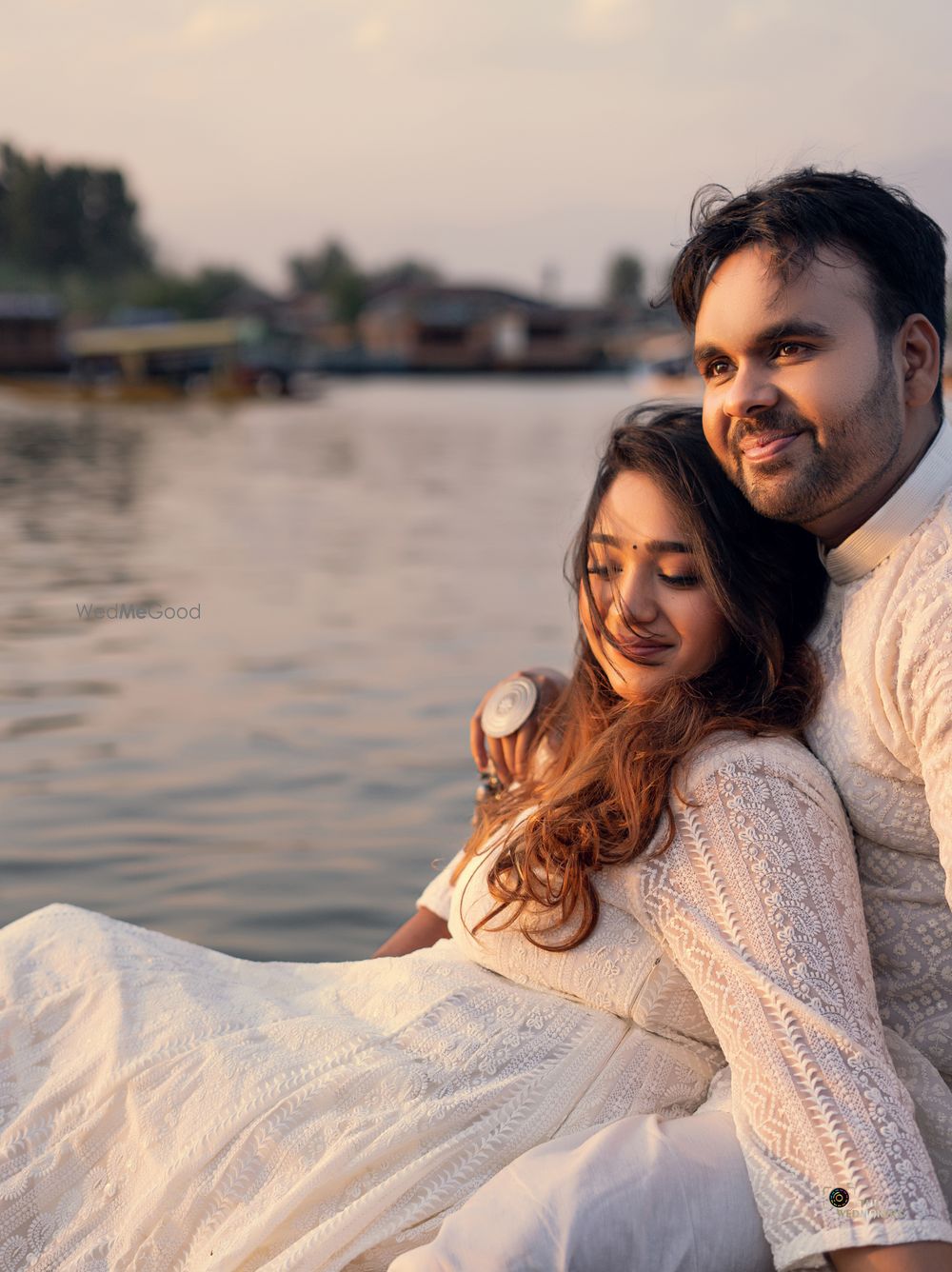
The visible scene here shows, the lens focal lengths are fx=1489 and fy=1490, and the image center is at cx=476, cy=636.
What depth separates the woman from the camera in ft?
5.38

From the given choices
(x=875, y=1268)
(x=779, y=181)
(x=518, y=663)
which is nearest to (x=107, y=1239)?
(x=875, y=1268)

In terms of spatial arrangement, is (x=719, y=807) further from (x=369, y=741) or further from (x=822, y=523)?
(x=369, y=741)

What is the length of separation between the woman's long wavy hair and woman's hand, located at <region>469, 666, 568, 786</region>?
0.72 ft

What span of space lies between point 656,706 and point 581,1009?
15.7 inches

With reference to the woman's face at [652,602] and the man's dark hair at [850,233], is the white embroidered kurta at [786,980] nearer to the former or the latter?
the woman's face at [652,602]

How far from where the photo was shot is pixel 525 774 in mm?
2400

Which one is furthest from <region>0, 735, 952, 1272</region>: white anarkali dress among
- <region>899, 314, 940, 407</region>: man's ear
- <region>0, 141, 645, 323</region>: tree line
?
<region>0, 141, 645, 323</region>: tree line

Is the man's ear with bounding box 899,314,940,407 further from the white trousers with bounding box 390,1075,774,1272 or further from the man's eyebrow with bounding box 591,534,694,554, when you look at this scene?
the white trousers with bounding box 390,1075,774,1272

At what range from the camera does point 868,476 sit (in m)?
1.92

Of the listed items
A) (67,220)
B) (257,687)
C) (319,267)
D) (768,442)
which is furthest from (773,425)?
(319,267)

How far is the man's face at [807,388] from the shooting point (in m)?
1.88
